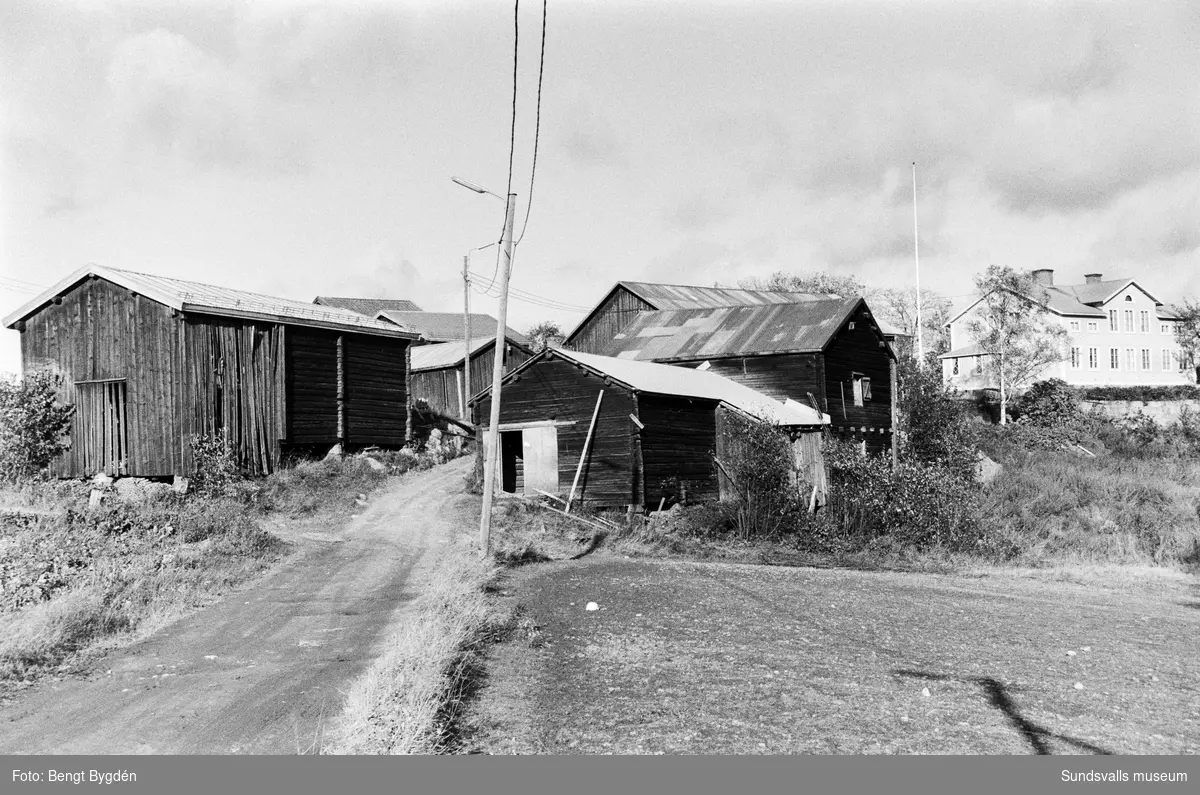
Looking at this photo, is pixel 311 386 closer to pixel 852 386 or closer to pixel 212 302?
pixel 212 302

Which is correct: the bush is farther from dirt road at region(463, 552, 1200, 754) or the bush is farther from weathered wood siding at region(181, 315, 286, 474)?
dirt road at region(463, 552, 1200, 754)

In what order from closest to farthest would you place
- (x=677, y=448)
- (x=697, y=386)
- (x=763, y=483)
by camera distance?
(x=763, y=483), (x=677, y=448), (x=697, y=386)

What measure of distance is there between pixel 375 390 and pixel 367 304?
45312mm

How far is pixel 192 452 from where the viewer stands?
26234 mm

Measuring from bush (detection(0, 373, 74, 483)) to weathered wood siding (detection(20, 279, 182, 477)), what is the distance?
334 mm

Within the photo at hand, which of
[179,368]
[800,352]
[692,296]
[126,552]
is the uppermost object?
[692,296]

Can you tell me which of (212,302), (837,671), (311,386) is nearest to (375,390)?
(311,386)

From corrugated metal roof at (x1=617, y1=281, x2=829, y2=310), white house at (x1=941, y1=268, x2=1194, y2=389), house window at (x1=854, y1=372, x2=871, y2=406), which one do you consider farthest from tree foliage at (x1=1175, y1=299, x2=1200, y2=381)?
house window at (x1=854, y1=372, x2=871, y2=406)

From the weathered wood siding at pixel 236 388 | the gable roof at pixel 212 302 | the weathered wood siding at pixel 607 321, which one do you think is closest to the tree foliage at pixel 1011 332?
the weathered wood siding at pixel 607 321

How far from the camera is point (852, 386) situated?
37156 millimetres

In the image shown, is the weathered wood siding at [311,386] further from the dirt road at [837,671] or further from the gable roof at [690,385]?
the dirt road at [837,671]

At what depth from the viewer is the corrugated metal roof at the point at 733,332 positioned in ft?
119

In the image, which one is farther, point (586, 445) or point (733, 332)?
point (733, 332)

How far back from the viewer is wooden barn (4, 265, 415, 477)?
2647 cm
